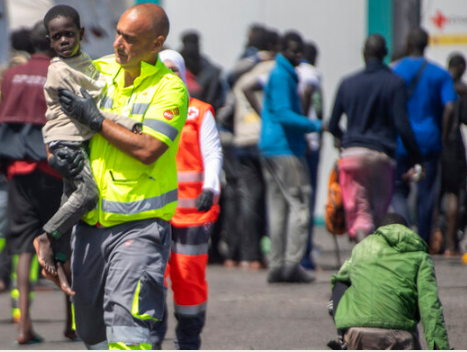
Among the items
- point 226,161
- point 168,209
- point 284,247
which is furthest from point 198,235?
point 226,161

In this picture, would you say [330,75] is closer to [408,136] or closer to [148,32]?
[408,136]

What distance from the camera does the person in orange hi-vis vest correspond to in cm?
624

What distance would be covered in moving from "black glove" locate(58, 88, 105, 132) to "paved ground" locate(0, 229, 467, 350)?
8.73ft

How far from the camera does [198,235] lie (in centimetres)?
631

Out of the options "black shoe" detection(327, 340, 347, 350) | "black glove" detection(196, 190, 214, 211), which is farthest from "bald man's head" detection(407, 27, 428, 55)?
"black shoe" detection(327, 340, 347, 350)

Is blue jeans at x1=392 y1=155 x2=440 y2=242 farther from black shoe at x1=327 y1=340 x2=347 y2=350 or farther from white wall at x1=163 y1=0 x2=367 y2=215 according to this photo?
black shoe at x1=327 y1=340 x2=347 y2=350

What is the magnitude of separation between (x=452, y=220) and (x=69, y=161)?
7116 mm

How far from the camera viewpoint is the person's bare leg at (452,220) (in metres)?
11.2

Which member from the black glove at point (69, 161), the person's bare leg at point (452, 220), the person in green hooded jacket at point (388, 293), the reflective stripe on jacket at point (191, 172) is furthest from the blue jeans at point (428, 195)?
the black glove at point (69, 161)

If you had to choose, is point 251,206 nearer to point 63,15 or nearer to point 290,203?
point 290,203

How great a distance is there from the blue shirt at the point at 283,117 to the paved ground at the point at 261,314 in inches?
46.8

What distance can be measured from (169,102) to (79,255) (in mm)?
755

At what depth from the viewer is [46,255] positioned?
4875 mm

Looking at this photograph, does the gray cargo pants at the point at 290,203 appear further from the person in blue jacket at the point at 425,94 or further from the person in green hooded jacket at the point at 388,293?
the person in green hooded jacket at the point at 388,293
